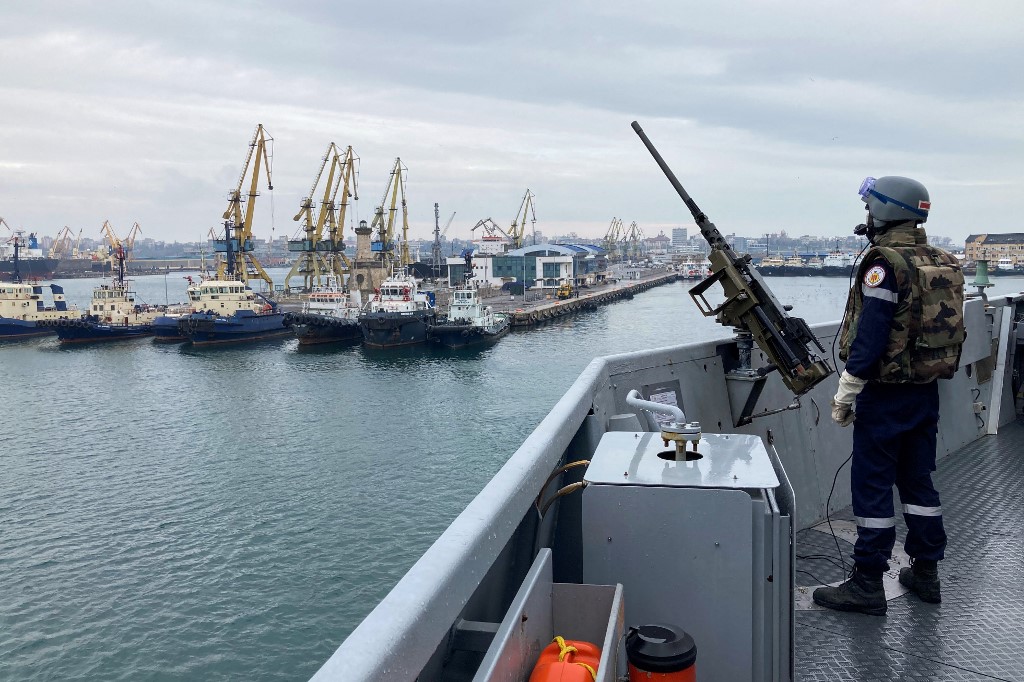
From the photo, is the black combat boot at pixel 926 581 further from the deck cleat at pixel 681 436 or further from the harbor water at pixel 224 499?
the harbor water at pixel 224 499

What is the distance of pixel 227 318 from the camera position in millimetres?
36531

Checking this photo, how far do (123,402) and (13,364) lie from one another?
40.2 ft

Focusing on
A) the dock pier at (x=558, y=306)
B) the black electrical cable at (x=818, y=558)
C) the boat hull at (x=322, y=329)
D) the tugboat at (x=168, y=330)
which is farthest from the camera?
the dock pier at (x=558, y=306)

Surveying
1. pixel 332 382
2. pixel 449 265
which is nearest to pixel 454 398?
pixel 332 382

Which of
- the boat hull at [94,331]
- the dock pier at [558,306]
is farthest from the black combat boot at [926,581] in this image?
the boat hull at [94,331]

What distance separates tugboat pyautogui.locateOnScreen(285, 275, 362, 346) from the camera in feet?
115

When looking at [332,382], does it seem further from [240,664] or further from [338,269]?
[338,269]

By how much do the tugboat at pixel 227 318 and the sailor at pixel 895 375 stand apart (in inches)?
1422

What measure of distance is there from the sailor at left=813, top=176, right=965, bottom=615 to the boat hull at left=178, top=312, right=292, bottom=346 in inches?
1422

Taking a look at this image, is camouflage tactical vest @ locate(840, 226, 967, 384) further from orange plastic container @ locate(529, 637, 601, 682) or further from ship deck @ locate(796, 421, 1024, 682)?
orange plastic container @ locate(529, 637, 601, 682)

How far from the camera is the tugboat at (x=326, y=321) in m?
35.0

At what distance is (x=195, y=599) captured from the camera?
9.08 meters

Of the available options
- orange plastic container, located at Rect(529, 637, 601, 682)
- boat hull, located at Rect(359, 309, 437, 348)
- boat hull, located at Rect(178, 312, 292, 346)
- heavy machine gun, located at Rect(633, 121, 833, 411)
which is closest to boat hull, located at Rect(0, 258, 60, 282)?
boat hull, located at Rect(178, 312, 292, 346)

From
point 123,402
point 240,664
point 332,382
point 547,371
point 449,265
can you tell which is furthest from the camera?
point 449,265
